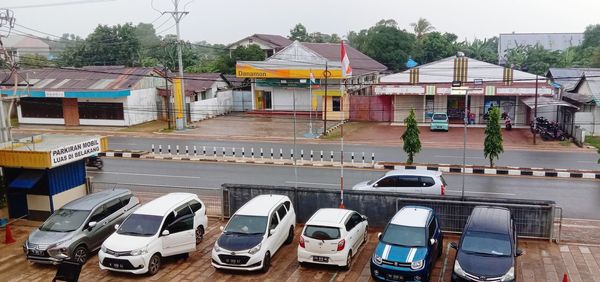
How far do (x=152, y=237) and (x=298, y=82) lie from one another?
3665cm

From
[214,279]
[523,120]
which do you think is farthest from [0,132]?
[523,120]

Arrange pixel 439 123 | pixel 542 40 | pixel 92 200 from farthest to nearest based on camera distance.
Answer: pixel 542 40, pixel 439 123, pixel 92 200

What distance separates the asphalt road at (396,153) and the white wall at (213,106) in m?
8.94

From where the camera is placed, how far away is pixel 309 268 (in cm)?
1408

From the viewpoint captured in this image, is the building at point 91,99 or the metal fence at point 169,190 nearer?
the metal fence at point 169,190

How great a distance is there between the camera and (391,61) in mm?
73688

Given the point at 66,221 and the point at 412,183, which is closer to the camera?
the point at 66,221

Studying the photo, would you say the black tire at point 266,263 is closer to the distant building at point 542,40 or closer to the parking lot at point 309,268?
the parking lot at point 309,268

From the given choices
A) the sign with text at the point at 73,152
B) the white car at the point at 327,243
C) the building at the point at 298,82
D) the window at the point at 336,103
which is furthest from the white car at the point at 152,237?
the window at the point at 336,103

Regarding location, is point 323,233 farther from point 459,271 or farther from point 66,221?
point 66,221

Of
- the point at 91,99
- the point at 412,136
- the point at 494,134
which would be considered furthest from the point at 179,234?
the point at 91,99

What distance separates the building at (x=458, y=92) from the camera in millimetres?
41875

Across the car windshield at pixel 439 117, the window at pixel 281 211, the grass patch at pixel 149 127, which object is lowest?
the window at pixel 281 211

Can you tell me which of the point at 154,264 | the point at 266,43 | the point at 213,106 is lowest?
the point at 154,264
